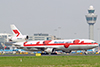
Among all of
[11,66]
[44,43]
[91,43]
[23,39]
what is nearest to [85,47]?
[91,43]

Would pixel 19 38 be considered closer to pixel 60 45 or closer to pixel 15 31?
pixel 15 31

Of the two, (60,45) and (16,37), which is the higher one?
(16,37)

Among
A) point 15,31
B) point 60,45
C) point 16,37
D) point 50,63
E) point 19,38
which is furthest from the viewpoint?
point 15,31

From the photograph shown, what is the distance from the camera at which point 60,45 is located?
10188 centimetres

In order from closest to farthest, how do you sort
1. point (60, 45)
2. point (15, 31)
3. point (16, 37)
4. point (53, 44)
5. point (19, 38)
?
point (60, 45) < point (53, 44) < point (16, 37) < point (19, 38) < point (15, 31)

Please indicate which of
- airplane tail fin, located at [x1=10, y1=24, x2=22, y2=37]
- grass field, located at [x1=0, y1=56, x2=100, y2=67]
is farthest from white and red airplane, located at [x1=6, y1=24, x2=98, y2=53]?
grass field, located at [x1=0, y1=56, x2=100, y2=67]

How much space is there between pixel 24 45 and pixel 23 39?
4.38m

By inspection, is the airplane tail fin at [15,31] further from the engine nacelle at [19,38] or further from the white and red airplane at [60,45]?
the white and red airplane at [60,45]

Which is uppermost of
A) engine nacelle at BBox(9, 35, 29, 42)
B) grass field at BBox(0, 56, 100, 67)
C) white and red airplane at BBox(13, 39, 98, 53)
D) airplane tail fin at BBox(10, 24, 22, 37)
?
airplane tail fin at BBox(10, 24, 22, 37)

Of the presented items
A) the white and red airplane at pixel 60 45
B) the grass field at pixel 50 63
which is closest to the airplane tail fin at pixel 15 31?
the white and red airplane at pixel 60 45

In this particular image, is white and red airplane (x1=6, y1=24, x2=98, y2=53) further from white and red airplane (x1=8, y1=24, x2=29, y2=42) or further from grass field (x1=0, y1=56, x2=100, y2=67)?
grass field (x1=0, y1=56, x2=100, y2=67)

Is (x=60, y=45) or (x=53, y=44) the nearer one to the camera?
(x=60, y=45)

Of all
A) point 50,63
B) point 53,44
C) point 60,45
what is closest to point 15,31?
point 53,44

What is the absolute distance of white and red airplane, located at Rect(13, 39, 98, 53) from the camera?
97.6 metres
